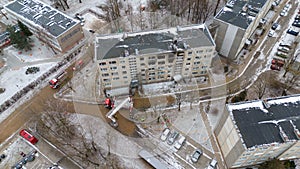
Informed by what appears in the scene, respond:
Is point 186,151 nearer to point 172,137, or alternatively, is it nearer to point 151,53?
point 172,137

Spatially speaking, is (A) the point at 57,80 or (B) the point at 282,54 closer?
(A) the point at 57,80

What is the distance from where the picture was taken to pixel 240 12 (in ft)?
169

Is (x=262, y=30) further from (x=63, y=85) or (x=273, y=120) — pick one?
(x=63, y=85)

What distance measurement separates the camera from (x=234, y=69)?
2103 inches

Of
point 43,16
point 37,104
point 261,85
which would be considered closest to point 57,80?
point 37,104

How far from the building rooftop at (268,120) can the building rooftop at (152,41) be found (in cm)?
1494

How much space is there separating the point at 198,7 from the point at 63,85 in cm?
4098

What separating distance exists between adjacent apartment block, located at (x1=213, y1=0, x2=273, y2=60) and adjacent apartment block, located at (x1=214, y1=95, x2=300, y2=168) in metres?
→ 18.3

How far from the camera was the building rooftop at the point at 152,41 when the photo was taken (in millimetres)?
43500

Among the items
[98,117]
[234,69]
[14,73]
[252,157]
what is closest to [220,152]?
[252,157]

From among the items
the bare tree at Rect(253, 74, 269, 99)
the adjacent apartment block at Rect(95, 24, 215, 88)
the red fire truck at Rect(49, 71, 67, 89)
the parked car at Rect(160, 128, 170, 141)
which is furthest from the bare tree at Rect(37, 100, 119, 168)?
the bare tree at Rect(253, 74, 269, 99)

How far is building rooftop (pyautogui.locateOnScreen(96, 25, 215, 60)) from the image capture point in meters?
43.5

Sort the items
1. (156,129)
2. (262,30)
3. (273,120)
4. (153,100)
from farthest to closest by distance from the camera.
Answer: (262,30), (153,100), (156,129), (273,120)

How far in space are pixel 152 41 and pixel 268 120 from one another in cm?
2492
